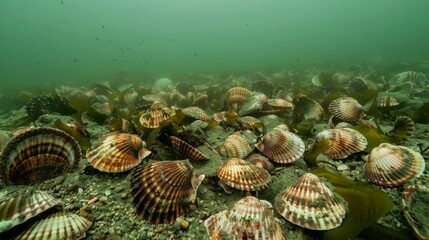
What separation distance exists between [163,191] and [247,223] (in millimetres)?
736

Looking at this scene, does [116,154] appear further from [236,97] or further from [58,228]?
[236,97]

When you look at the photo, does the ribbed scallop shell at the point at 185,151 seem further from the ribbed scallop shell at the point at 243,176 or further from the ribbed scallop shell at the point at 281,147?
the ribbed scallop shell at the point at 281,147

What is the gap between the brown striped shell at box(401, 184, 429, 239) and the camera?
61.6 inches

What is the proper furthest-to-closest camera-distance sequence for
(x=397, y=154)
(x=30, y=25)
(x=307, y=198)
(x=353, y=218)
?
(x=30, y=25)
(x=397, y=154)
(x=307, y=198)
(x=353, y=218)

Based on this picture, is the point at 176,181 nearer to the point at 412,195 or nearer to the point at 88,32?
the point at 412,195

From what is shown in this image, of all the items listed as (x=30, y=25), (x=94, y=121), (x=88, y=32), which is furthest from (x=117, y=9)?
(x=94, y=121)

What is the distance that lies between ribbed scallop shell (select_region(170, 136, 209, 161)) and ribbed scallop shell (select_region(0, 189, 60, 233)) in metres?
1.23

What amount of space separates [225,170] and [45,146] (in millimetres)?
1690

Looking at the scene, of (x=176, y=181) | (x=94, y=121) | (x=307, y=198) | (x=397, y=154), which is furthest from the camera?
(x=94, y=121)

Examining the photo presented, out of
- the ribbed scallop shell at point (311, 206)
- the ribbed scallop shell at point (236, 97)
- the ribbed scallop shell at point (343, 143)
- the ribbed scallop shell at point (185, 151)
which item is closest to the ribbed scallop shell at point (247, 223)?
the ribbed scallop shell at point (311, 206)

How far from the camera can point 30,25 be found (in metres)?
129

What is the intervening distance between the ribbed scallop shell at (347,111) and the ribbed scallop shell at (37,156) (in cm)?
385

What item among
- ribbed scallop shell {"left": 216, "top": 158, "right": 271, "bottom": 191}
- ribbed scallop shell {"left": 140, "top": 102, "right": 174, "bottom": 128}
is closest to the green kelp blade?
ribbed scallop shell {"left": 216, "top": 158, "right": 271, "bottom": 191}

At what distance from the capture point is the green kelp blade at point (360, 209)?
169cm
